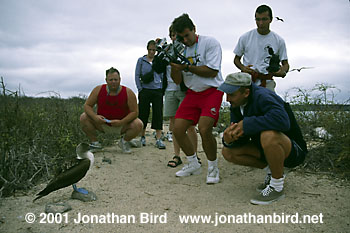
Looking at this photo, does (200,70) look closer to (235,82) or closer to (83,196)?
(235,82)

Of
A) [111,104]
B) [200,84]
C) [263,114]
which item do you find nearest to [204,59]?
[200,84]

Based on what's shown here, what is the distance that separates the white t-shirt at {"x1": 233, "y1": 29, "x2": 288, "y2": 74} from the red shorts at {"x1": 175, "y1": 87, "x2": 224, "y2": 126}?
553 mm

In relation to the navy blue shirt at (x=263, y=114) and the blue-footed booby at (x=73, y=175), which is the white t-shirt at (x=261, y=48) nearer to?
the navy blue shirt at (x=263, y=114)

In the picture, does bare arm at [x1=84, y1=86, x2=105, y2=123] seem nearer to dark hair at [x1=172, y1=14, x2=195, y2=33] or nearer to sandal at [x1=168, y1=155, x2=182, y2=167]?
sandal at [x1=168, y1=155, x2=182, y2=167]

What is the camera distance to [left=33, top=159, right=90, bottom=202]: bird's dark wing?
102 inches

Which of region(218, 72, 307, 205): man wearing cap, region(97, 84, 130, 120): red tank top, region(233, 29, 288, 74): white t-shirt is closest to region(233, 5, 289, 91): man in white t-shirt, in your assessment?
region(233, 29, 288, 74): white t-shirt

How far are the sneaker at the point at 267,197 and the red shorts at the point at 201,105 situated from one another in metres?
0.97

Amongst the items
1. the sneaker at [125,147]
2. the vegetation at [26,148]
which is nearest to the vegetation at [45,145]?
the vegetation at [26,148]

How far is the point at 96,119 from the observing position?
14.8 ft

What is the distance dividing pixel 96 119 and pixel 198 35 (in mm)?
2002

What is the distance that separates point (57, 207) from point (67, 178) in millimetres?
257

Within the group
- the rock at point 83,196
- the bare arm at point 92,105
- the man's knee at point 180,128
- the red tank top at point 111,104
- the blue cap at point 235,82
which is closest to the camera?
the blue cap at point 235,82

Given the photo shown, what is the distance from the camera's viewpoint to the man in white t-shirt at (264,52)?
342 centimetres

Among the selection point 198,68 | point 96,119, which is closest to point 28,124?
point 96,119
